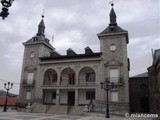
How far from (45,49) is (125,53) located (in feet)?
44.0

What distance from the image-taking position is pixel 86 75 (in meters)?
24.4

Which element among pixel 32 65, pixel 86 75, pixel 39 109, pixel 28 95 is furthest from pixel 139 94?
pixel 32 65

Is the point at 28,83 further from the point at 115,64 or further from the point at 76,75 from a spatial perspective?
the point at 115,64

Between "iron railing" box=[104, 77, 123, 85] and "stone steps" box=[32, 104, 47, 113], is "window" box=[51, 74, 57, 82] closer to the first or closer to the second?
"stone steps" box=[32, 104, 47, 113]

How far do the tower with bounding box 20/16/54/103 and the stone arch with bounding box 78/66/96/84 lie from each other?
21.5 ft

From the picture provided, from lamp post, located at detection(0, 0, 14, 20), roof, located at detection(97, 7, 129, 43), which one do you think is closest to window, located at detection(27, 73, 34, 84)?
roof, located at detection(97, 7, 129, 43)

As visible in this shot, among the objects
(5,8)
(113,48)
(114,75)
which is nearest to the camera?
(5,8)

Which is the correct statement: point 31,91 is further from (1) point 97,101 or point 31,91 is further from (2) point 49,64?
(1) point 97,101

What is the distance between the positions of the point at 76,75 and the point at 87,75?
7.07 ft

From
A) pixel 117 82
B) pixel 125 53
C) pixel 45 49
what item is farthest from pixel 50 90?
pixel 125 53

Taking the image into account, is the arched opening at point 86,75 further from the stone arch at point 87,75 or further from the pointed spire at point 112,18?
the pointed spire at point 112,18

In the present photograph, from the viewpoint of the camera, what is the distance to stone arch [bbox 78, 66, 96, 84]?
24000mm

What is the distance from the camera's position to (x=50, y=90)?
25812 mm

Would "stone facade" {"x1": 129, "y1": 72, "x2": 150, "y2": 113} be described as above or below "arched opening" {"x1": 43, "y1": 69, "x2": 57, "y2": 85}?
below
